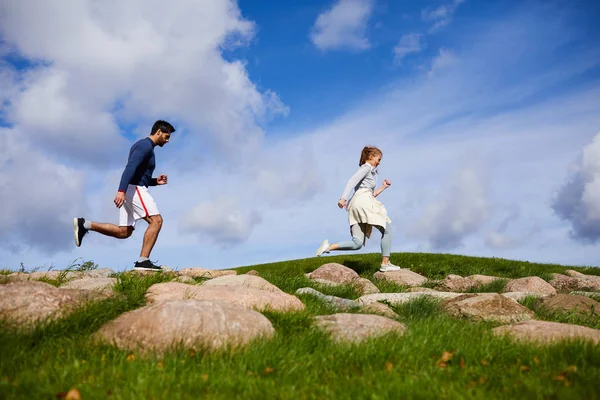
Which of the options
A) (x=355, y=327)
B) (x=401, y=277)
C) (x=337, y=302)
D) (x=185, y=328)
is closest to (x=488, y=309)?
(x=337, y=302)

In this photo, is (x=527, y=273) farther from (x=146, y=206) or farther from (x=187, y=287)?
(x=187, y=287)

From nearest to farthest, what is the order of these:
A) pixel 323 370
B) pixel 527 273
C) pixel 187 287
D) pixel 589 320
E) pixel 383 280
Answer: pixel 323 370, pixel 187 287, pixel 589 320, pixel 383 280, pixel 527 273

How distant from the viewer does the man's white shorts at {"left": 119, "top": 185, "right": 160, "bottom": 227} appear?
389 inches

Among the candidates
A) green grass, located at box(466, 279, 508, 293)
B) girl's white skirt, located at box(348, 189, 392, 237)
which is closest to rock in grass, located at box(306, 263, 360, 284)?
girl's white skirt, located at box(348, 189, 392, 237)

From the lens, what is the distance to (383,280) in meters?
12.0

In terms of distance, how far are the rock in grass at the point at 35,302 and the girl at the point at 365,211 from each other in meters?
7.54

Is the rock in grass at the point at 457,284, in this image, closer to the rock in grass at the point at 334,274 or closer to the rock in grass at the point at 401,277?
the rock in grass at the point at 401,277

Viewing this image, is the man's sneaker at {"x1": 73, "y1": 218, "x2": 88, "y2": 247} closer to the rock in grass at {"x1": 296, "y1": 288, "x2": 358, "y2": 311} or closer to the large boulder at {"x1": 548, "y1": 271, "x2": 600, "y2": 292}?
the rock in grass at {"x1": 296, "y1": 288, "x2": 358, "y2": 311}

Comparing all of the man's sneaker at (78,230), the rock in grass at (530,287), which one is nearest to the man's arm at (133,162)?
the man's sneaker at (78,230)

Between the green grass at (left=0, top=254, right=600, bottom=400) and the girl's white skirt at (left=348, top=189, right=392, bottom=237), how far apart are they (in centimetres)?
703

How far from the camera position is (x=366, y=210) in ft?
40.9

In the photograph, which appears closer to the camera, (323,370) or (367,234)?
(323,370)

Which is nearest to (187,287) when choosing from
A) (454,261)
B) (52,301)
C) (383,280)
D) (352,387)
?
(52,301)

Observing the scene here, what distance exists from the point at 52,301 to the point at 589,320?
703cm
